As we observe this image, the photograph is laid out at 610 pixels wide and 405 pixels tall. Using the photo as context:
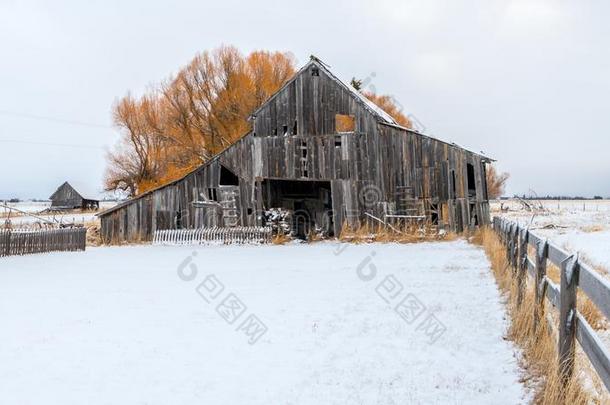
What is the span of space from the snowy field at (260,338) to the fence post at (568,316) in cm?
77

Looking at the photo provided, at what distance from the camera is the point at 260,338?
7.01 meters

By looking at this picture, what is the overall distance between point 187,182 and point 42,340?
60.4ft

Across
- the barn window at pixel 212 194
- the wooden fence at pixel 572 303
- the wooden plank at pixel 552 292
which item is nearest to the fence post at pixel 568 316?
the wooden fence at pixel 572 303

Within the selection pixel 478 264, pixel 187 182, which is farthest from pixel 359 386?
pixel 187 182

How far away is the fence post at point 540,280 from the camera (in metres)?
5.61

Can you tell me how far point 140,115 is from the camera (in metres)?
43.2

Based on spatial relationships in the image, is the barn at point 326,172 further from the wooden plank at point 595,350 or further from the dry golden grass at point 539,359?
the wooden plank at point 595,350

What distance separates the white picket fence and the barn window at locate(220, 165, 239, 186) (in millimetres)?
2960

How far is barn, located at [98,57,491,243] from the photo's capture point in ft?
73.9

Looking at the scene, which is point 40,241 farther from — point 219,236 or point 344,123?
point 344,123

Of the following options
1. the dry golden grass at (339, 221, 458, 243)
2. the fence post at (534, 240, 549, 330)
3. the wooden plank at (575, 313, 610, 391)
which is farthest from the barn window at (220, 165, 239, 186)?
the wooden plank at (575, 313, 610, 391)

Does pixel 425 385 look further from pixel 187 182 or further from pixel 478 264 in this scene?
pixel 187 182

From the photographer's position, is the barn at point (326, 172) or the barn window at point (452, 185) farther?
the barn at point (326, 172)

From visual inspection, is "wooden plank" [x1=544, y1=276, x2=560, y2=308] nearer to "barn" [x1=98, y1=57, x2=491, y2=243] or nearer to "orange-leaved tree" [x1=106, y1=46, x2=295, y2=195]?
"barn" [x1=98, y1=57, x2=491, y2=243]
